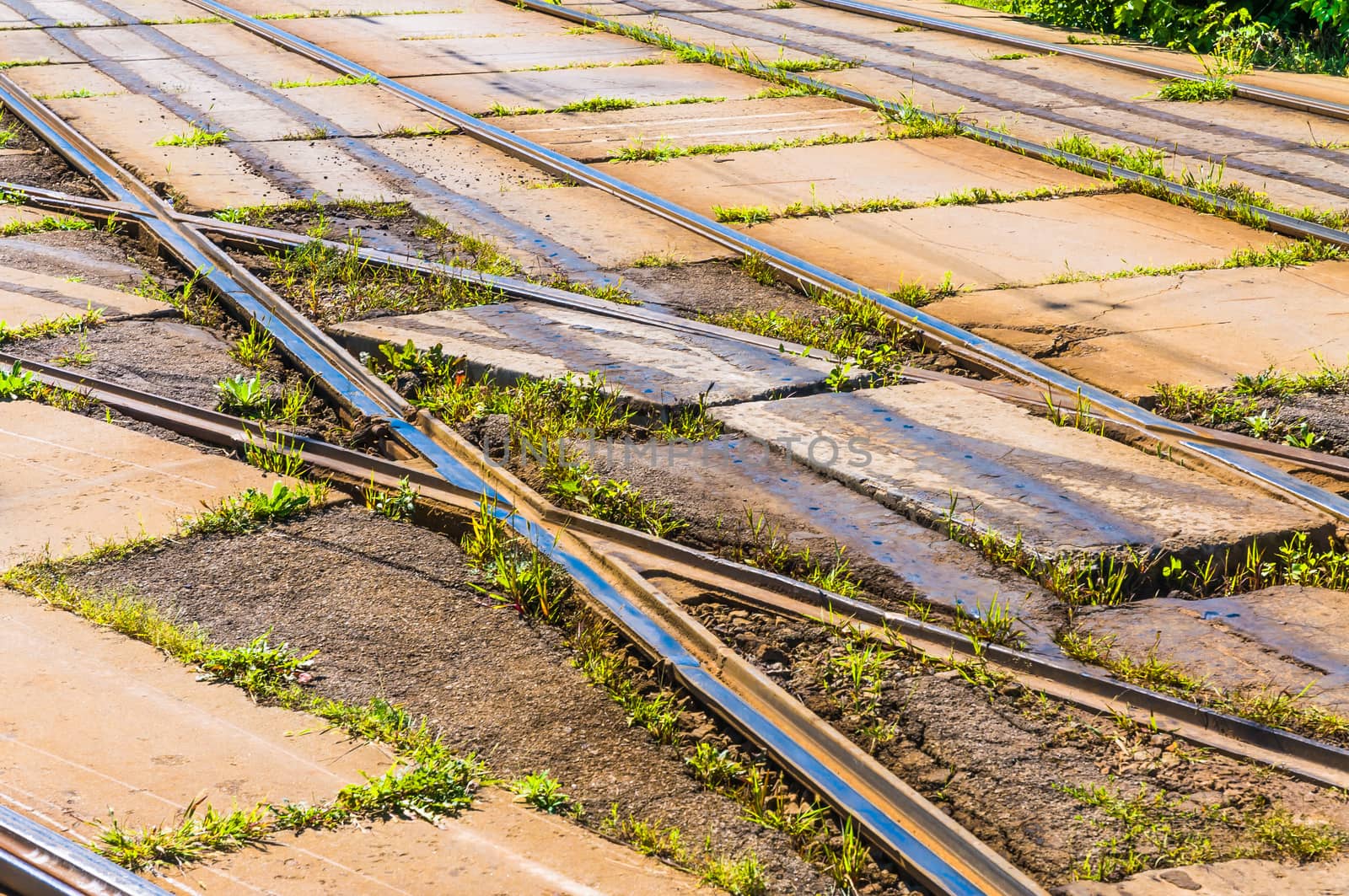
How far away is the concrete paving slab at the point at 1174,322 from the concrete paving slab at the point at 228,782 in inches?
120

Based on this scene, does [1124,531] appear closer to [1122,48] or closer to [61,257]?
[61,257]

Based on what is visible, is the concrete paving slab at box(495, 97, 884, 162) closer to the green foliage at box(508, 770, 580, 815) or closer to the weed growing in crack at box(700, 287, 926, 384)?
the weed growing in crack at box(700, 287, 926, 384)

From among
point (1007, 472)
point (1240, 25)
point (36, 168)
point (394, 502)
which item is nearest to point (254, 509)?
point (394, 502)

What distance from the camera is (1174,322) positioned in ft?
18.2

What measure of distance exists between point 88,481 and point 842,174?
4806mm

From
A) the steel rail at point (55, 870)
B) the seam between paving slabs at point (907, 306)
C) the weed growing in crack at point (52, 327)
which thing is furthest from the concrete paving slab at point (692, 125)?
the steel rail at point (55, 870)

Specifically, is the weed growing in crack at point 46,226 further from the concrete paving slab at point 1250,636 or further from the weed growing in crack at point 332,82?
the concrete paving slab at point 1250,636

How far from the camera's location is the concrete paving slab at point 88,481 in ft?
12.6

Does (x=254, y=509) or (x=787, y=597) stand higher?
(x=787, y=597)

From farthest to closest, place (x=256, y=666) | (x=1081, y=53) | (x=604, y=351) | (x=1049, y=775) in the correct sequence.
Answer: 1. (x=1081, y=53)
2. (x=604, y=351)
3. (x=256, y=666)
4. (x=1049, y=775)

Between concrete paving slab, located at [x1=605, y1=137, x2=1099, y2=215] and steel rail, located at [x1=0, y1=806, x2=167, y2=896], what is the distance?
5095 mm

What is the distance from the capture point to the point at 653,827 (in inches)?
109

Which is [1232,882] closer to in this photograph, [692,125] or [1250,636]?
[1250,636]

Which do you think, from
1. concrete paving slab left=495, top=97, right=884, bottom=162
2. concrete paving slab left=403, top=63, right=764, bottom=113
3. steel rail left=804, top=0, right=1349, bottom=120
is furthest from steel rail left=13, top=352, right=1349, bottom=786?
steel rail left=804, top=0, right=1349, bottom=120
